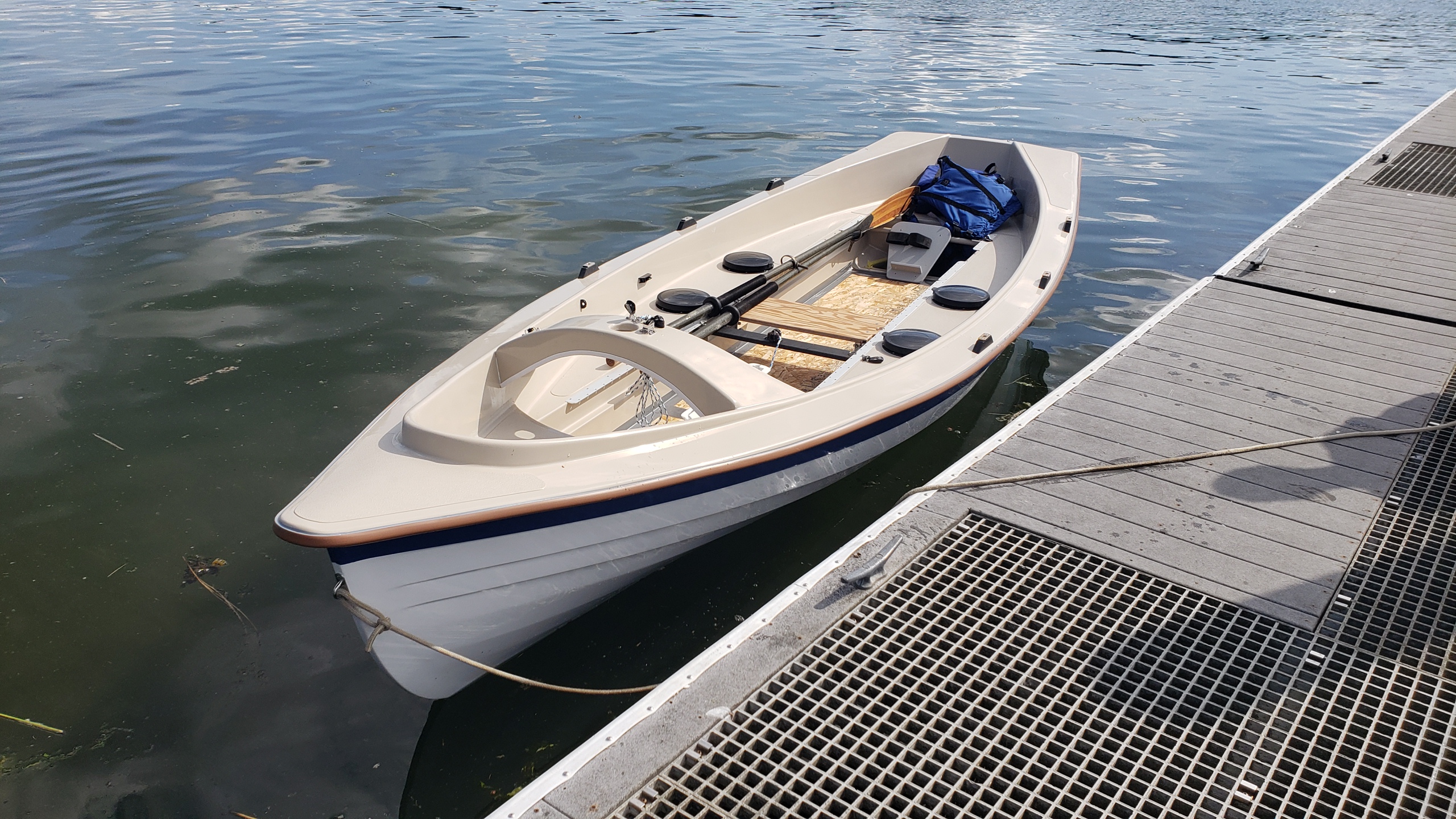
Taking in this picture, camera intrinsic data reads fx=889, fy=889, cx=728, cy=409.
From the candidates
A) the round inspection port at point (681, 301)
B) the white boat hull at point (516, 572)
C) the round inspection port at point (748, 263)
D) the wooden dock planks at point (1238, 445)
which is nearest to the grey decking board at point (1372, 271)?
the wooden dock planks at point (1238, 445)

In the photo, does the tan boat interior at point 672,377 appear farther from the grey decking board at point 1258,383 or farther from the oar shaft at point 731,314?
the grey decking board at point 1258,383

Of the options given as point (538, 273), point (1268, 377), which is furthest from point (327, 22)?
point (1268, 377)

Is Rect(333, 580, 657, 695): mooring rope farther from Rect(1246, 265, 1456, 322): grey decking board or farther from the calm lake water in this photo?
Rect(1246, 265, 1456, 322): grey decking board

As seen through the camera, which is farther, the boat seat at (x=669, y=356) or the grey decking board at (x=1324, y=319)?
the grey decking board at (x=1324, y=319)

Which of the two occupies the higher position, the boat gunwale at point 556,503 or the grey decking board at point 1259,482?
the boat gunwale at point 556,503

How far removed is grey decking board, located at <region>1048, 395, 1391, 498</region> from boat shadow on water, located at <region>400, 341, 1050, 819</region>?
116 cm

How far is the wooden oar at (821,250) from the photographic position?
5.36m

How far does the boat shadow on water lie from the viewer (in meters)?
3.55

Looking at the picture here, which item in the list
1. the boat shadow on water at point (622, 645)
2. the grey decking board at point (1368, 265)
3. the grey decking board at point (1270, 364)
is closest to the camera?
the boat shadow on water at point (622, 645)

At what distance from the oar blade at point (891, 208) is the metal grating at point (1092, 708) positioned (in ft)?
16.0

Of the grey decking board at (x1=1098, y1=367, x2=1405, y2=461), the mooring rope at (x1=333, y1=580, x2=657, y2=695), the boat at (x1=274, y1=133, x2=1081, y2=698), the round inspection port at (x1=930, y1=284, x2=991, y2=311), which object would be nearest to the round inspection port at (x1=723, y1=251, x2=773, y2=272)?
the boat at (x1=274, y1=133, x2=1081, y2=698)

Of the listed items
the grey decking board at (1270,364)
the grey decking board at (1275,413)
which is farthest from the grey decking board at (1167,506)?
the grey decking board at (1270,364)

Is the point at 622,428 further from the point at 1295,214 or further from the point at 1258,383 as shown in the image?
the point at 1295,214

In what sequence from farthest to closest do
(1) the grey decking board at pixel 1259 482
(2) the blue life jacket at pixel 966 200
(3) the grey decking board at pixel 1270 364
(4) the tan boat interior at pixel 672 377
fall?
(2) the blue life jacket at pixel 966 200 < (3) the grey decking board at pixel 1270 364 < (4) the tan boat interior at pixel 672 377 < (1) the grey decking board at pixel 1259 482
